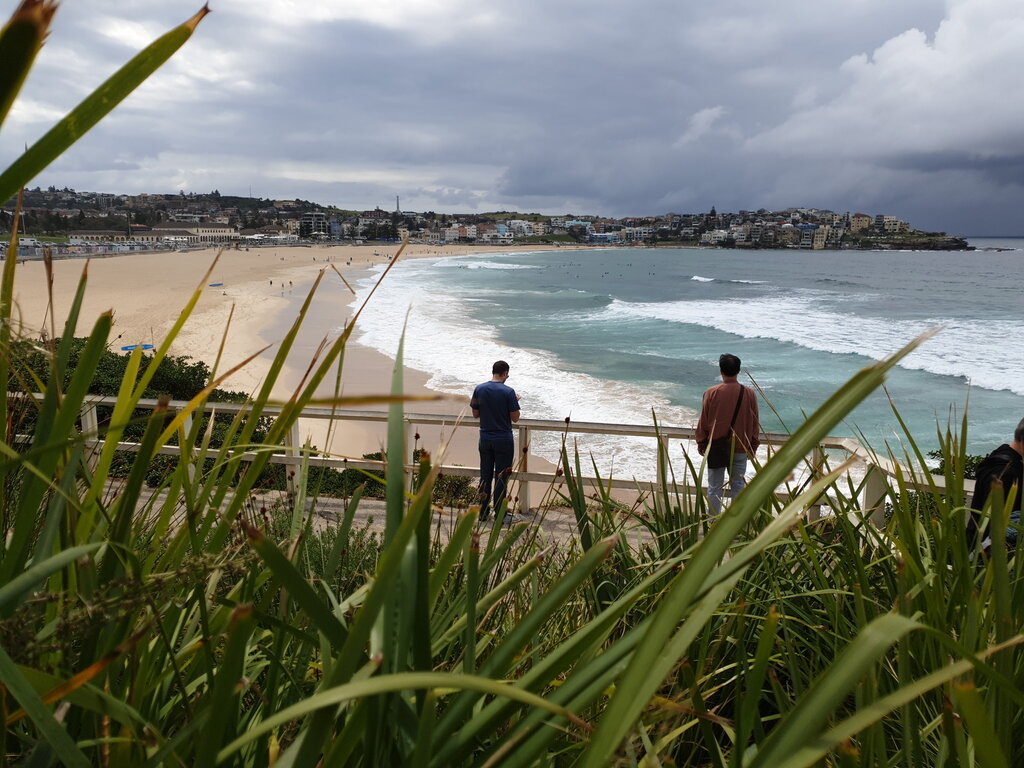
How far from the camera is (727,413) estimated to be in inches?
200

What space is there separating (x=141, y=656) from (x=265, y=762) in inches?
10.3

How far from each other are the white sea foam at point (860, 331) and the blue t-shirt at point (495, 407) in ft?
66.4

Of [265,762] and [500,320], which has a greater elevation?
[265,762]

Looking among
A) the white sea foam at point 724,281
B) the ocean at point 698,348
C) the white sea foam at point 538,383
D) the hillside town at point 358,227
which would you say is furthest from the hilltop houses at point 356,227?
the white sea foam at point 538,383

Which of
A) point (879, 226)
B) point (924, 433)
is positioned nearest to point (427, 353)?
point (924, 433)

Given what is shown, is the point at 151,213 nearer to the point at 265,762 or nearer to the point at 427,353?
the point at 427,353

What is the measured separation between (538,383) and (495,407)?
13.0 meters

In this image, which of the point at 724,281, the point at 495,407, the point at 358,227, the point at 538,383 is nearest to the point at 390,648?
the point at 495,407

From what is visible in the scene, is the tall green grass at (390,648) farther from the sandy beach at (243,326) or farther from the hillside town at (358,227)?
the hillside town at (358,227)

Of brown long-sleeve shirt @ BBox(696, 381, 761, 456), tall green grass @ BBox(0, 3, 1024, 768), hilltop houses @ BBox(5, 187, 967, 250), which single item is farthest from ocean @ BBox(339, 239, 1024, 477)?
hilltop houses @ BBox(5, 187, 967, 250)

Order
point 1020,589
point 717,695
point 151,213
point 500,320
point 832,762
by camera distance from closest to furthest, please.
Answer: point 832,762
point 1020,589
point 717,695
point 500,320
point 151,213

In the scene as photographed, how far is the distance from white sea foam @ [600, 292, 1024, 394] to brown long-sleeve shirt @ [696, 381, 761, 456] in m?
20.0

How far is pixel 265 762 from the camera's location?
3.20 feet

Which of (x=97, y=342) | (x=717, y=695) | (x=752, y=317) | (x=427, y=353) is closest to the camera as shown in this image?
(x=97, y=342)
